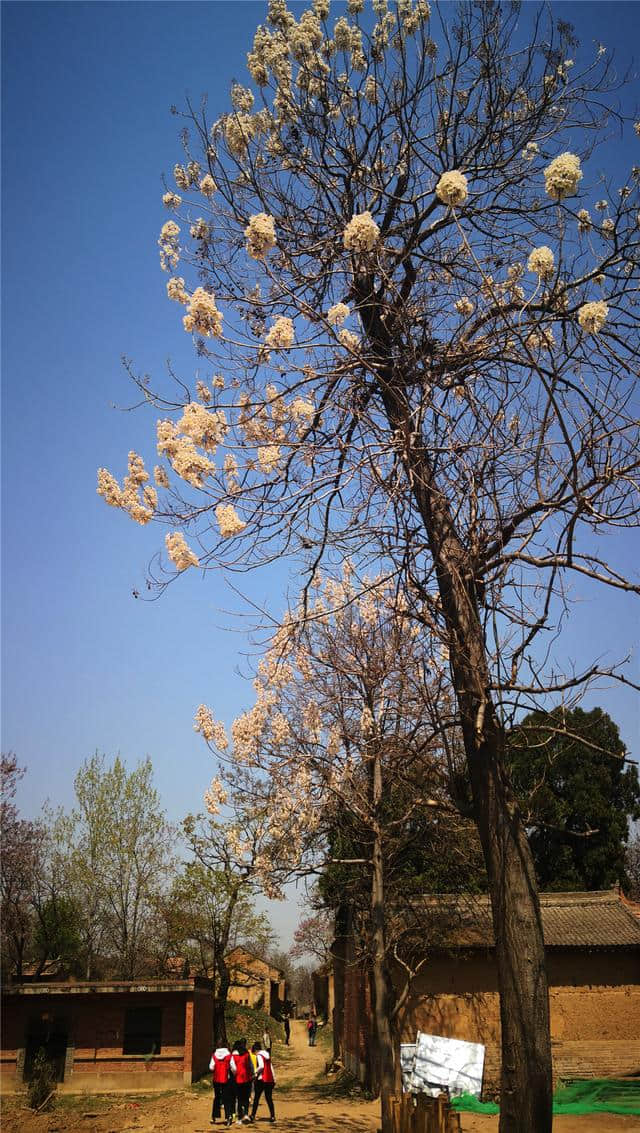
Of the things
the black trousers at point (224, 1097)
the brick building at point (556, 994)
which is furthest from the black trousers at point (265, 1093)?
the brick building at point (556, 994)

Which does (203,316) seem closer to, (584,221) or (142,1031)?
(584,221)

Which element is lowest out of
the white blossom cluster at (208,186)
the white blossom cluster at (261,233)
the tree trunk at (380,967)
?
the tree trunk at (380,967)

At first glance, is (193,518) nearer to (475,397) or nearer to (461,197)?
(475,397)

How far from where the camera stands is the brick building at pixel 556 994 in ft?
61.0

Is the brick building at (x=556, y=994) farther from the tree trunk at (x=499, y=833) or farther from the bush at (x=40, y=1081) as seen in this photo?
the tree trunk at (x=499, y=833)

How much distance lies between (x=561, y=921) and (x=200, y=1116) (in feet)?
32.7

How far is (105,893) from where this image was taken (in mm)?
29406

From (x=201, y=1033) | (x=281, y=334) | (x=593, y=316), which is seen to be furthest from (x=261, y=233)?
(x=201, y=1033)

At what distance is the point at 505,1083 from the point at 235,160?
6629 mm

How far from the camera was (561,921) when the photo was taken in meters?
21.4

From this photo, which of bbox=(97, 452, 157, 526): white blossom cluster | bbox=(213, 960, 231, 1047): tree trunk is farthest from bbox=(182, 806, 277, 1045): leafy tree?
bbox=(97, 452, 157, 526): white blossom cluster

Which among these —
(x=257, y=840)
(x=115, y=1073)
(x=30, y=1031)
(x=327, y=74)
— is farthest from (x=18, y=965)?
(x=327, y=74)

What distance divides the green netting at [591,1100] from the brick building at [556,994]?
165 cm

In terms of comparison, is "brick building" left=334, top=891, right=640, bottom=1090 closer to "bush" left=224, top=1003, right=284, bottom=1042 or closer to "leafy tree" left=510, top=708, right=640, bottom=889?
"leafy tree" left=510, top=708, right=640, bottom=889
